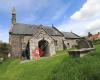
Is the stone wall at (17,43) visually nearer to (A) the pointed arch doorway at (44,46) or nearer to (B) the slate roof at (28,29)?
(B) the slate roof at (28,29)

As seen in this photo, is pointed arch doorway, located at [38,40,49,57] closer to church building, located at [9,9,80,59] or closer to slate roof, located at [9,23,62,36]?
church building, located at [9,9,80,59]

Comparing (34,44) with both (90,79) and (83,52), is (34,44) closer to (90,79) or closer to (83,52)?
(83,52)

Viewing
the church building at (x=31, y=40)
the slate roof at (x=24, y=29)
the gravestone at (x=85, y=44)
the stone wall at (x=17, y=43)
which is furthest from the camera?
the slate roof at (x=24, y=29)

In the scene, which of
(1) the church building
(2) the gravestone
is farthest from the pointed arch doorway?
(2) the gravestone

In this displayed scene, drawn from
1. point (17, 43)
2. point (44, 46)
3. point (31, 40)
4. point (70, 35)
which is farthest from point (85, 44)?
point (70, 35)

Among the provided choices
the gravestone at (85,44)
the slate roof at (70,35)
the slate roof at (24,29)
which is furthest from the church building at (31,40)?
the gravestone at (85,44)

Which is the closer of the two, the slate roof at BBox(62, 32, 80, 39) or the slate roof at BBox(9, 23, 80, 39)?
the slate roof at BBox(9, 23, 80, 39)

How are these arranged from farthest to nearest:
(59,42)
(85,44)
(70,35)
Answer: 1. (70,35)
2. (59,42)
3. (85,44)

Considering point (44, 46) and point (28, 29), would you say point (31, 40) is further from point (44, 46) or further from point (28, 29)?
point (28, 29)

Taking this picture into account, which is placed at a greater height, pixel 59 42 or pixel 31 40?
pixel 59 42

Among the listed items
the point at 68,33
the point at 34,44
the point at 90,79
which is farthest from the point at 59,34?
the point at 90,79

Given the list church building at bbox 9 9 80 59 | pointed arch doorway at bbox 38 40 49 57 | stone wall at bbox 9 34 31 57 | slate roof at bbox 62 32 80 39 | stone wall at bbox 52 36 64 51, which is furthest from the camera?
slate roof at bbox 62 32 80 39

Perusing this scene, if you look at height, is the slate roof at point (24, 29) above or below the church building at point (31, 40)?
above

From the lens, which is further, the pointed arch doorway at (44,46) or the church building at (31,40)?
the pointed arch doorway at (44,46)
